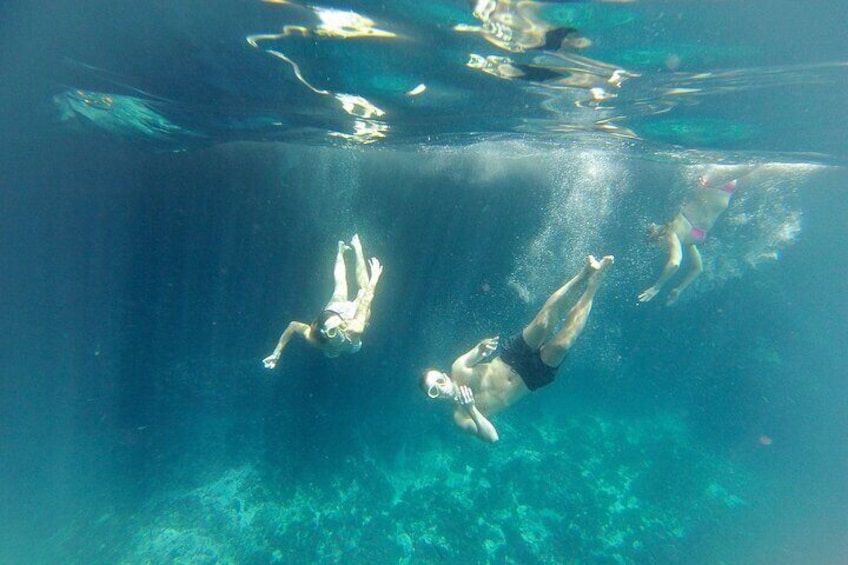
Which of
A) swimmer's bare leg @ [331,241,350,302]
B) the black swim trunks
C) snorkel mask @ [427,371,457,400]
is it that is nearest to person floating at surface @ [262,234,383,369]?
swimmer's bare leg @ [331,241,350,302]

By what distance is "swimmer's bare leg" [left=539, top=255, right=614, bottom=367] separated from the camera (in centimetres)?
684

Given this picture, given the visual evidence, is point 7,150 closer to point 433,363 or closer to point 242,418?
point 242,418

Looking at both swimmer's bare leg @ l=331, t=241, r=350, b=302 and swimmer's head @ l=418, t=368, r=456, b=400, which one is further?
swimmer's bare leg @ l=331, t=241, r=350, b=302

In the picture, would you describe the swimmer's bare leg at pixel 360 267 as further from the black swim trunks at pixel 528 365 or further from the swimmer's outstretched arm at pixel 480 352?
the black swim trunks at pixel 528 365

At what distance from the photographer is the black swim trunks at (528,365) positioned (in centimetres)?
705

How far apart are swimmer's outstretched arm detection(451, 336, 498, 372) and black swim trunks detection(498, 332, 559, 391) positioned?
0.65 meters

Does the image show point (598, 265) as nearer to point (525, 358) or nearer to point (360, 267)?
point (525, 358)

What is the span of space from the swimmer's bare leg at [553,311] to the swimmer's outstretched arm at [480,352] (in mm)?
924

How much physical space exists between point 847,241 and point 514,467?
53243mm

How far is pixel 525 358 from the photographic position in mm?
7211

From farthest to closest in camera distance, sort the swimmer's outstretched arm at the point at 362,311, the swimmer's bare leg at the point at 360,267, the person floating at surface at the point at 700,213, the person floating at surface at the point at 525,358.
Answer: the person floating at surface at the point at 700,213 → the swimmer's bare leg at the point at 360,267 → the swimmer's outstretched arm at the point at 362,311 → the person floating at surface at the point at 525,358

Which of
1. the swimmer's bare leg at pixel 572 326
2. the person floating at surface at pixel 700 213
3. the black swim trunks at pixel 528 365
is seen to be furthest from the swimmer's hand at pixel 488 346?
the person floating at surface at pixel 700 213

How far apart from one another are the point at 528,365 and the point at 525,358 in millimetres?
136

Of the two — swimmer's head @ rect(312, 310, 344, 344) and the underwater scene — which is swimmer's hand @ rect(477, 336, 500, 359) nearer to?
the underwater scene
